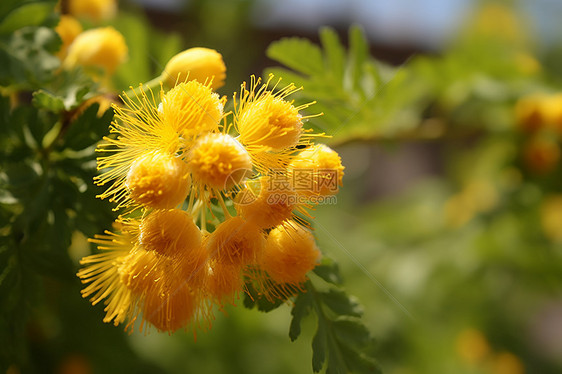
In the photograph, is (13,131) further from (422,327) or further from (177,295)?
(422,327)

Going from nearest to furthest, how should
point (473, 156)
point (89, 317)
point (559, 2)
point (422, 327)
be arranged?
1. point (89, 317)
2. point (422, 327)
3. point (473, 156)
4. point (559, 2)

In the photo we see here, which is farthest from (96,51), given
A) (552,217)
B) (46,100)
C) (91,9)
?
(552,217)

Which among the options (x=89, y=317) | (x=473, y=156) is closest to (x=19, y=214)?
(x=89, y=317)

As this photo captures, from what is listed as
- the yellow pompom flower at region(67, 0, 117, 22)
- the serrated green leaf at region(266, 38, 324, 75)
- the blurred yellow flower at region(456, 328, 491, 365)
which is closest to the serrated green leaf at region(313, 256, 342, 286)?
the serrated green leaf at region(266, 38, 324, 75)

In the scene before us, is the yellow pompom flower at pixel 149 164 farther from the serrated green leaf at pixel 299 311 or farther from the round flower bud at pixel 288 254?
the serrated green leaf at pixel 299 311

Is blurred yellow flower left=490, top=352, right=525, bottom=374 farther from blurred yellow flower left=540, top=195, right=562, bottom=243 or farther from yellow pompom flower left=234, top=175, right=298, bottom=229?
yellow pompom flower left=234, top=175, right=298, bottom=229

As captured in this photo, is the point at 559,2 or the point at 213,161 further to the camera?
the point at 559,2
